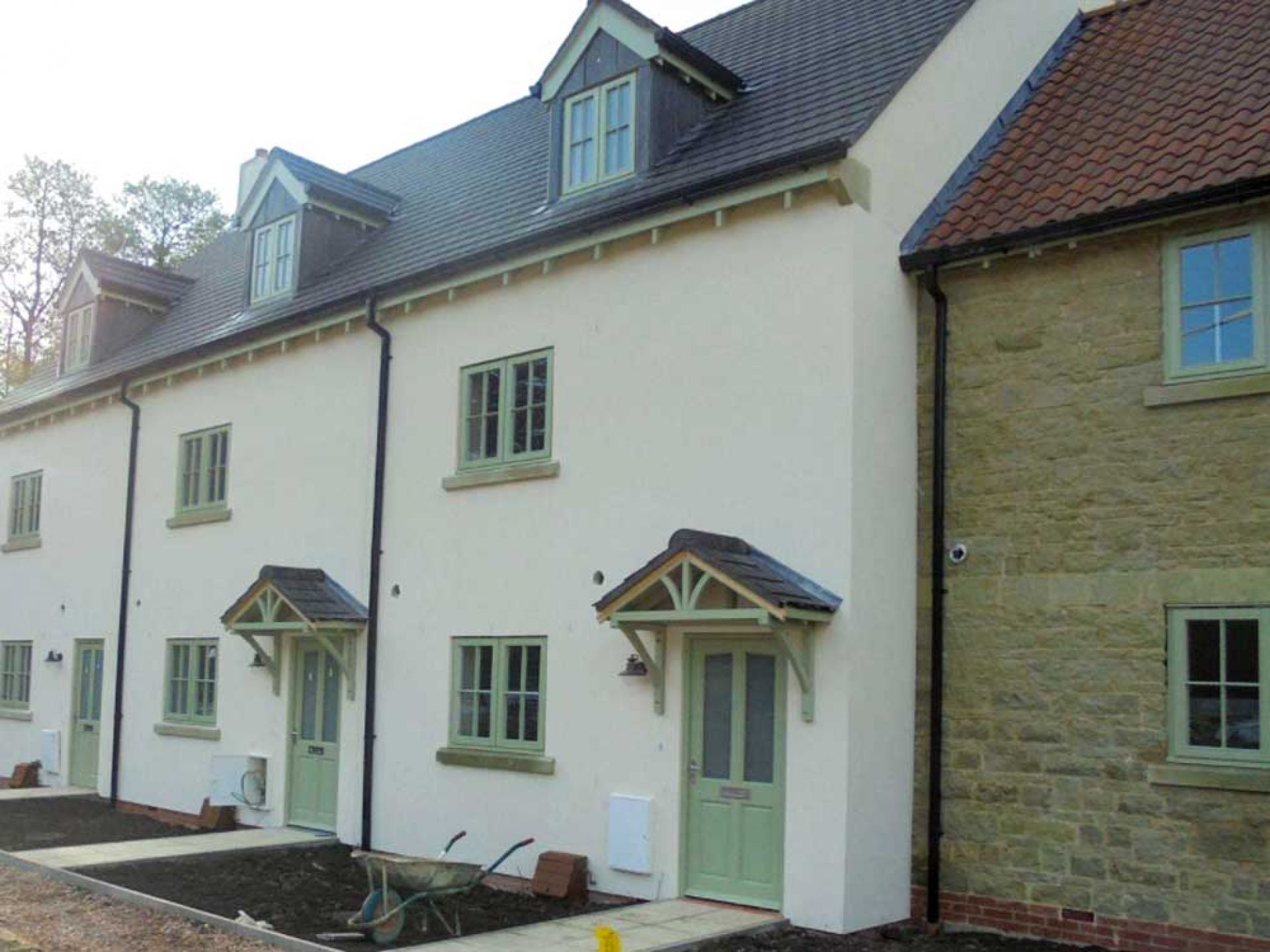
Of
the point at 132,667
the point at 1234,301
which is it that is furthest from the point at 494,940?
the point at 132,667

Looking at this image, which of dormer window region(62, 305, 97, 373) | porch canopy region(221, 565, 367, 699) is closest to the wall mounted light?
porch canopy region(221, 565, 367, 699)

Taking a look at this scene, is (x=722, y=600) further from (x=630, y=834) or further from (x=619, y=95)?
(x=619, y=95)

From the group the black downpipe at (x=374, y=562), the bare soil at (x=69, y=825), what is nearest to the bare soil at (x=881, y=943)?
the black downpipe at (x=374, y=562)

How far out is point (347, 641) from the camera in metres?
15.1

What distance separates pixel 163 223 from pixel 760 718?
3898 cm

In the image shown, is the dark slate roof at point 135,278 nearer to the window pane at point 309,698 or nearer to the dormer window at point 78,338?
the dormer window at point 78,338

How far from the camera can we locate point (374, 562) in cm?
1481

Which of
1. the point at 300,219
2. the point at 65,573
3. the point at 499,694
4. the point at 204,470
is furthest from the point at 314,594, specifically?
the point at 65,573

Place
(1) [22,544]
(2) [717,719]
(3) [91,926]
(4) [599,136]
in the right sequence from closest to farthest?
(3) [91,926], (2) [717,719], (4) [599,136], (1) [22,544]

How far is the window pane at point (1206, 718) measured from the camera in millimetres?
9664

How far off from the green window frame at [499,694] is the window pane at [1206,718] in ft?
19.3

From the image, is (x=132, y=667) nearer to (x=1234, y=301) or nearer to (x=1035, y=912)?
(x=1035, y=912)

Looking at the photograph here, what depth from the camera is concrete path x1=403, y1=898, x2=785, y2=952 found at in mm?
9539

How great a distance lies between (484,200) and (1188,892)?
11049 mm
